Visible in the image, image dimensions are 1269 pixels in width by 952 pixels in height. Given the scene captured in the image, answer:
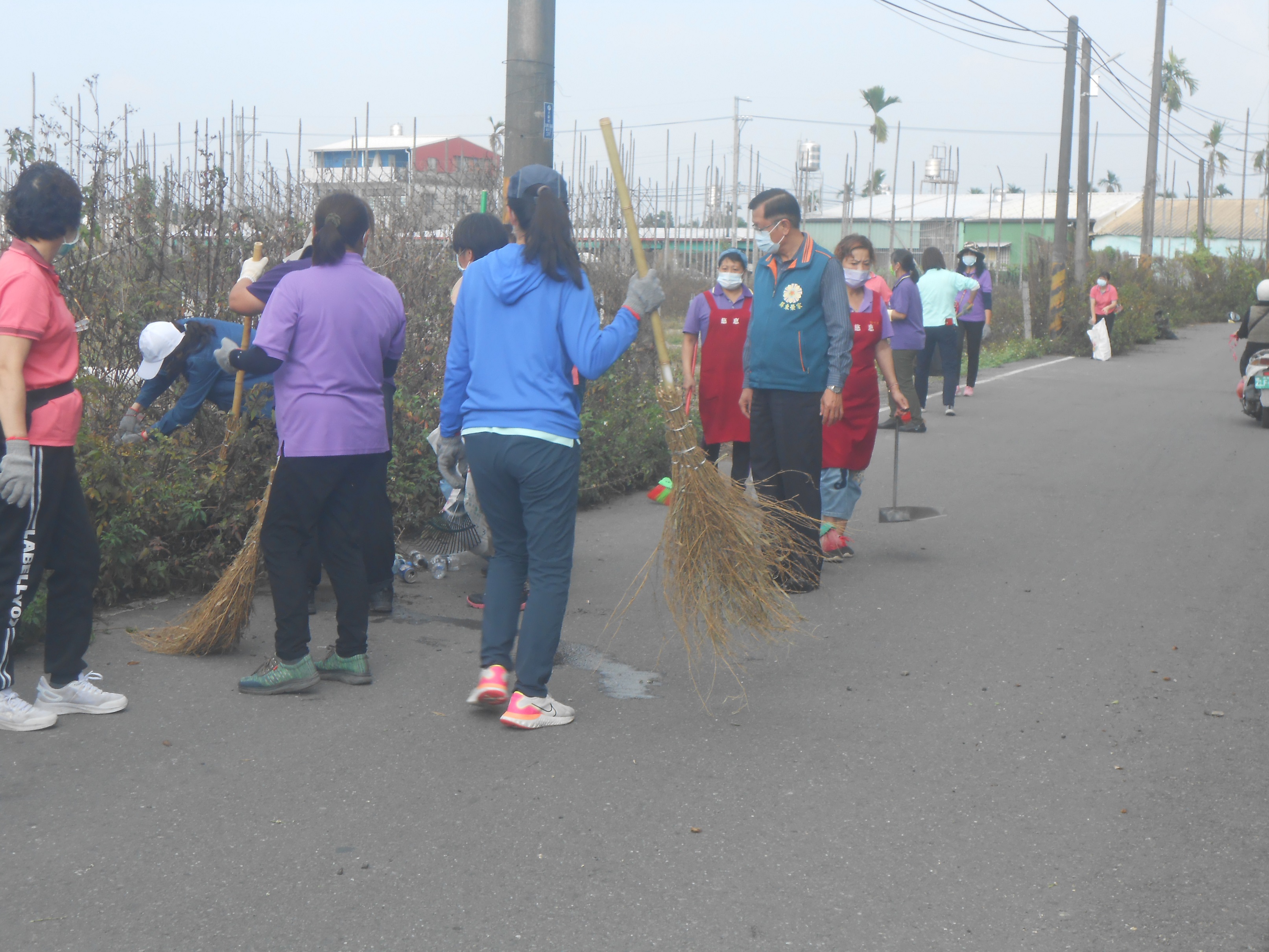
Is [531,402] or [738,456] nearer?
[531,402]

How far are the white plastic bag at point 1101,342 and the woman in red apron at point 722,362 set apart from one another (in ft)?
55.8

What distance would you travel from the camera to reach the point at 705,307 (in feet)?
25.7

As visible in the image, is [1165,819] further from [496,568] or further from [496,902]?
[496,568]

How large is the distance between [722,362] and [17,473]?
4.54 meters

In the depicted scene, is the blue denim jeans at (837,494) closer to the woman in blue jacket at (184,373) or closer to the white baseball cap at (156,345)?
the woman in blue jacket at (184,373)

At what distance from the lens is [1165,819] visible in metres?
3.67

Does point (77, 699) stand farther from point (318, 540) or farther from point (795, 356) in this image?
point (795, 356)

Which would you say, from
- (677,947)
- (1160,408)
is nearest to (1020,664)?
(677,947)

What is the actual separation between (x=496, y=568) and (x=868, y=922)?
1.96m

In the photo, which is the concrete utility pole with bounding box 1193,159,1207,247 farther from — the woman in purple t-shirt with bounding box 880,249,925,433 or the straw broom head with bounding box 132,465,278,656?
the straw broom head with bounding box 132,465,278,656

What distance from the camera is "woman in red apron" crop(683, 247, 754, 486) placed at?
7.56 metres

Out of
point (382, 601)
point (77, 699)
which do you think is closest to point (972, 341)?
point (382, 601)

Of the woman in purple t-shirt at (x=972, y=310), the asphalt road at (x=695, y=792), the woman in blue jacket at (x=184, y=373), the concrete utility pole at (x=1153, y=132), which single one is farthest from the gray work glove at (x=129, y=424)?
the concrete utility pole at (x=1153, y=132)

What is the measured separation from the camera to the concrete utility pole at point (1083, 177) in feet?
89.7
